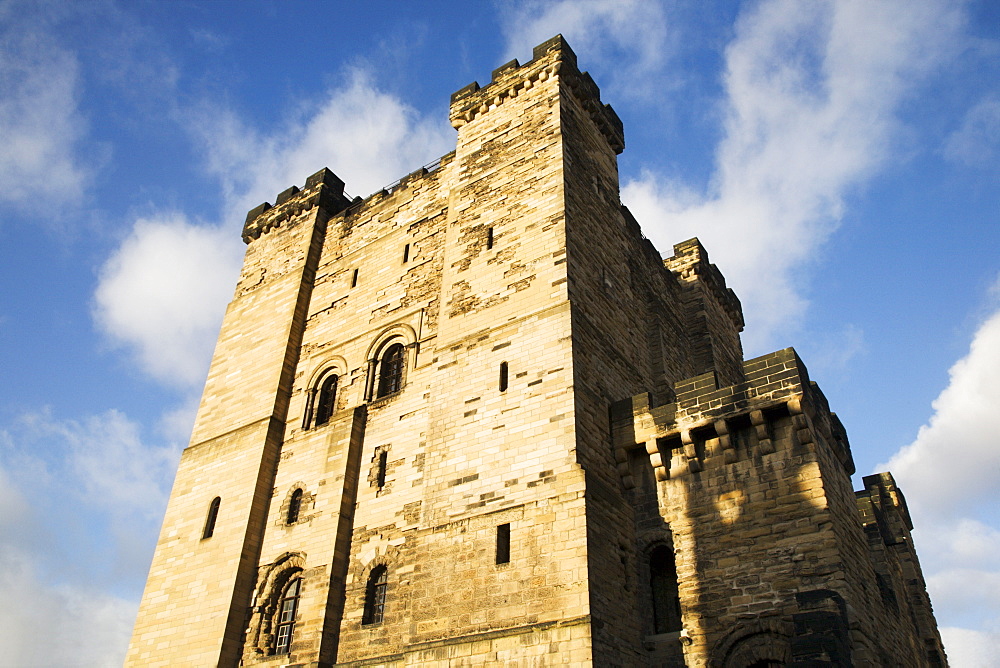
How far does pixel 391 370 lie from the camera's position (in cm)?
1595

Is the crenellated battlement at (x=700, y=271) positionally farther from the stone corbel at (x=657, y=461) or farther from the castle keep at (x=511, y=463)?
the stone corbel at (x=657, y=461)

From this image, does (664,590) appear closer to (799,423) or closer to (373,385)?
(799,423)

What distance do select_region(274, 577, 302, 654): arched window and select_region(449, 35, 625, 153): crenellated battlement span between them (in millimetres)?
10666

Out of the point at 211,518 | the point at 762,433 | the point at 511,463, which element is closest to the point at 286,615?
the point at 211,518

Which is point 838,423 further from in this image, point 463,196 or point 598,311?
point 463,196

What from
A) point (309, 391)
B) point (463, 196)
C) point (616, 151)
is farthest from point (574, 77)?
point (309, 391)

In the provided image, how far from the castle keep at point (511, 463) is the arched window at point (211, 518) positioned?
146 mm

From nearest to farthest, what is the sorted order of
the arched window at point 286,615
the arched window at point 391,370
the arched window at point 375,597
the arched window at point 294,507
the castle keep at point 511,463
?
the castle keep at point 511,463, the arched window at point 375,597, the arched window at point 286,615, the arched window at point 294,507, the arched window at point 391,370

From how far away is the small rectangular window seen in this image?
11.1 m

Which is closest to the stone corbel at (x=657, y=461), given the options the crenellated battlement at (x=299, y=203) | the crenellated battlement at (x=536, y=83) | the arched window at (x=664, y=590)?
the arched window at (x=664, y=590)

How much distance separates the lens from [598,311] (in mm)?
14109

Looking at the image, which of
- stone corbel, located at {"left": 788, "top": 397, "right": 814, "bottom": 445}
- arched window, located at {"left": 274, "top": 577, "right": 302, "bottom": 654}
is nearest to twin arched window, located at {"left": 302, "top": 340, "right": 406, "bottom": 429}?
arched window, located at {"left": 274, "top": 577, "right": 302, "bottom": 654}

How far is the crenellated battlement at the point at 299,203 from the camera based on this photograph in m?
21.0

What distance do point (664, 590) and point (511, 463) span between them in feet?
9.70
